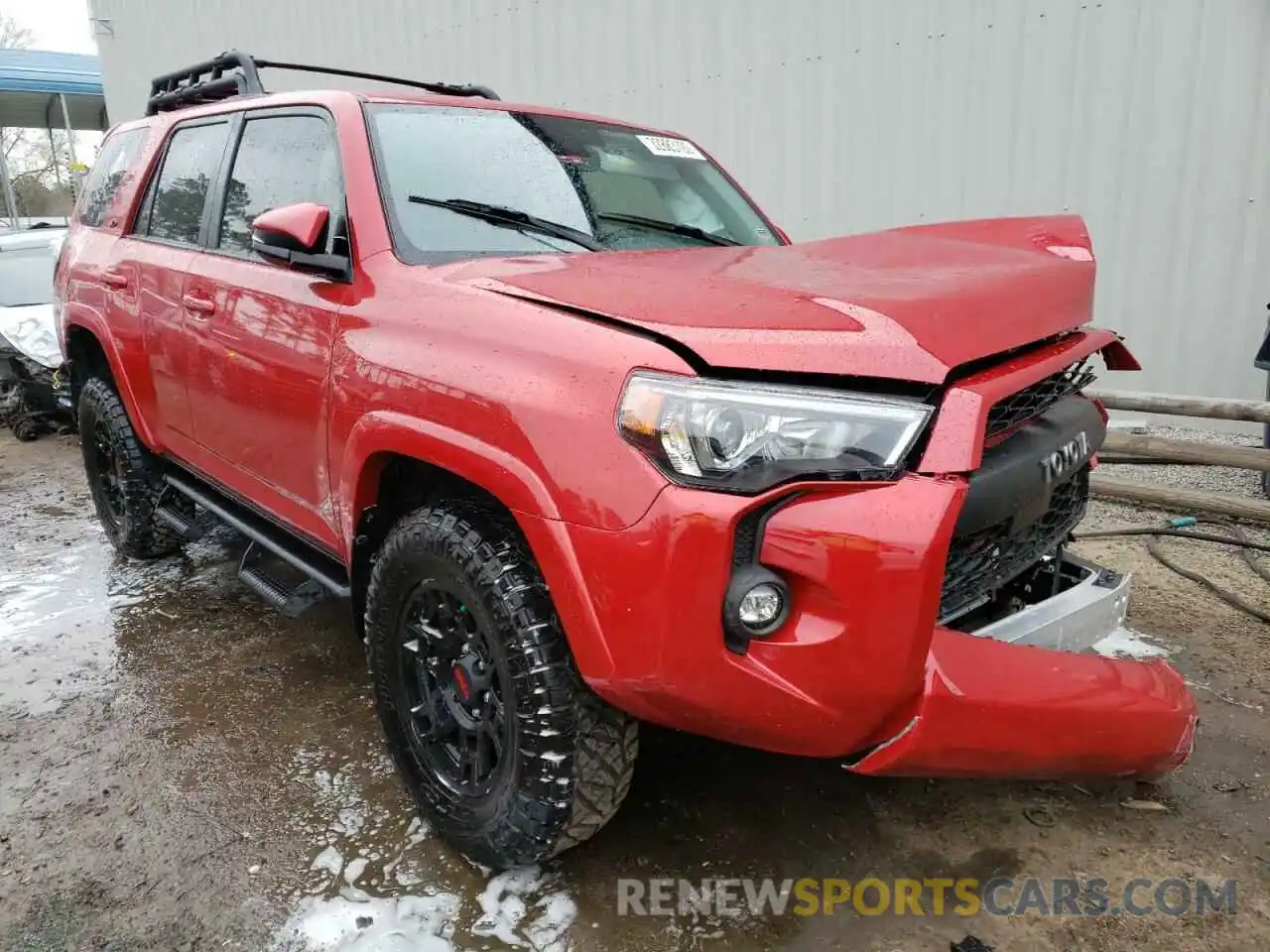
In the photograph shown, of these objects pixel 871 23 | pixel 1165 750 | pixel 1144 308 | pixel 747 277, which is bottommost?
pixel 1165 750

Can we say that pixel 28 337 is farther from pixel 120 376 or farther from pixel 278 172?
pixel 278 172

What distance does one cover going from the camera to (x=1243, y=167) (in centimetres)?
529

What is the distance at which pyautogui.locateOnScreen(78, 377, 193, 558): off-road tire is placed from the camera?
13.8 ft

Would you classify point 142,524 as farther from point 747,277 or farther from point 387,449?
point 747,277

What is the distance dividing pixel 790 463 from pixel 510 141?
1.66 m

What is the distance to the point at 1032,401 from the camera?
2102mm

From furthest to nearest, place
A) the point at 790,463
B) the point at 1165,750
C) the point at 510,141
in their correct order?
the point at 510,141
the point at 1165,750
the point at 790,463

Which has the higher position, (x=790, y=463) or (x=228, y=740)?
(x=790, y=463)

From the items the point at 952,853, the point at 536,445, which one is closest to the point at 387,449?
the point at 536,445

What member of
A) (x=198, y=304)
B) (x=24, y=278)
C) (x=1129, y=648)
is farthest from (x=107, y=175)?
(x=1129, y=648)

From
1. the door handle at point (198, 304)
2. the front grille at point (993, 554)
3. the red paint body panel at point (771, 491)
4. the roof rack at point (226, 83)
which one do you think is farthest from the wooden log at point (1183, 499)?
the door handle at point (198, 304)

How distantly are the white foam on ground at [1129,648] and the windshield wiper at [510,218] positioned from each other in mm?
2295

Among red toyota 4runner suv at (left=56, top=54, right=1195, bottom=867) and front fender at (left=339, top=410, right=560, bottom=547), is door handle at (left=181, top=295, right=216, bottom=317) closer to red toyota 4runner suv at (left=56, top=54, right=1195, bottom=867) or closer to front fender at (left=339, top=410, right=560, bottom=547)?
red toyota 4runner suv at (left=56, top=54, right=1195, bottom=867)

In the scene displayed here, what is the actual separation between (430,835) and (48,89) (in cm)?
1970
